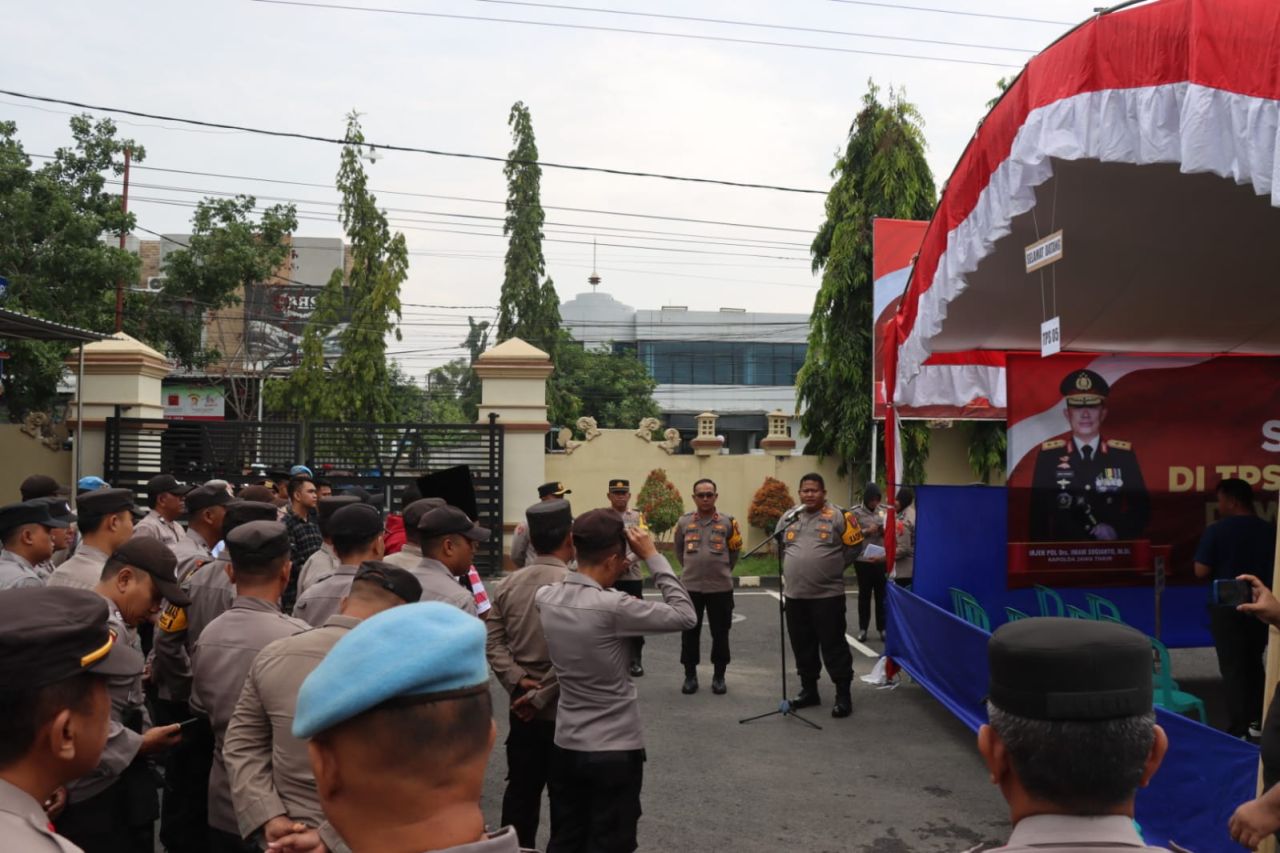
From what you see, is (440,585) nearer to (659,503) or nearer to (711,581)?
(711,581)

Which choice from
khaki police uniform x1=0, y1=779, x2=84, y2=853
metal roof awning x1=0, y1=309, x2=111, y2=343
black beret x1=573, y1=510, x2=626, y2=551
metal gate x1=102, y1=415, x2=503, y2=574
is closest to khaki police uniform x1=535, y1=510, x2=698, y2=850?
black beret x1=573, y1=510, x2=626, y2=551

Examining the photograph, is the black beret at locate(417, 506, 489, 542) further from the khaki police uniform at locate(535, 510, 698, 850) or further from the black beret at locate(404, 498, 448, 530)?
the khaki police uniform at locate(535, 510, 698, 850)

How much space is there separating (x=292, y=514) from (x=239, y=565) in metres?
5.05

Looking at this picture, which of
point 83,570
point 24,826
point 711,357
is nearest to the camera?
point 24,826

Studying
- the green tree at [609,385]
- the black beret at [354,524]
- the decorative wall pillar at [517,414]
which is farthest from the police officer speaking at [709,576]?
the green tree at [609,385]

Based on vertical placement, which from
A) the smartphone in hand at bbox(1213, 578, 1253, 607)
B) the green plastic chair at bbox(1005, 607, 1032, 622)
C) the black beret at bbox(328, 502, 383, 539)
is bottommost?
the green plastic chair at bbox(1005, 607, 1032, 622)

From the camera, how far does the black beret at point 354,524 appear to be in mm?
4805

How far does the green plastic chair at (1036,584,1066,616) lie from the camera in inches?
376

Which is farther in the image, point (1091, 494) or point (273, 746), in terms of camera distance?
point (1091, 494)

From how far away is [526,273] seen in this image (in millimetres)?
41312

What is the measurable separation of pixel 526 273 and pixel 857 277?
23.7 metres

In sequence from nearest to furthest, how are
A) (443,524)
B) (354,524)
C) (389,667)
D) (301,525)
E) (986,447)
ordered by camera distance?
(389,667) → (354,524) → (443,524) → (301,525) → (986,447)

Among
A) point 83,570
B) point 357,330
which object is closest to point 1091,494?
point 83,570

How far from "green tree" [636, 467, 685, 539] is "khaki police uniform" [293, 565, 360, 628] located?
1407 centimetres
